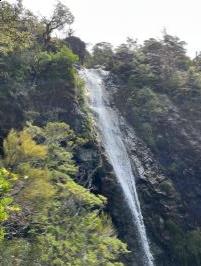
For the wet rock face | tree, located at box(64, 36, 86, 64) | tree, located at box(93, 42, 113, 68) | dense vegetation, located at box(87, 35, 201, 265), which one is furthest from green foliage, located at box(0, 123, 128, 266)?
tree, located at box(93, 42, 113, 68)

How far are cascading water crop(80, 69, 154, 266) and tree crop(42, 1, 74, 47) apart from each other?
4.19m

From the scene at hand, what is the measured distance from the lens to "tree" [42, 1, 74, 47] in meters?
40.3

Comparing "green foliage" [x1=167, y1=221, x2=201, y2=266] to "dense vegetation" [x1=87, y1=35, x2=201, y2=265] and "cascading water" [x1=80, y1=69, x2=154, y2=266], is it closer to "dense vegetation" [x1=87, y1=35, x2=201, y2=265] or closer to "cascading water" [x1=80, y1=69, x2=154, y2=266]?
"dense vegetation" [x1=87, y1=35, x2=201, y2=265]

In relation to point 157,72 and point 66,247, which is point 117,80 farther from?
point 66,247

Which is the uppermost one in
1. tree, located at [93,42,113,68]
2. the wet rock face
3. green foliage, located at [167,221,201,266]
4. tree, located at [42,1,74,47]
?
tree, located at [42,1,74,47]

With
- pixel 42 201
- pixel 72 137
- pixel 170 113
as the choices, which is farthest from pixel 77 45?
pixel 42 201

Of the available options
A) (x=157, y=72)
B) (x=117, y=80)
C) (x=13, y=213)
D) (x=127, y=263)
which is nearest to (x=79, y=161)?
(x=127, y=263)

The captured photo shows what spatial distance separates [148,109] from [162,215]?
9.31 m

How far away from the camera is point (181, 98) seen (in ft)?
134

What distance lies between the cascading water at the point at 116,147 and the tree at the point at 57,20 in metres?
4.19

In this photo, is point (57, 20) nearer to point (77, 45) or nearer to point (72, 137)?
point (77, 45)

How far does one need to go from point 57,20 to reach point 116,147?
1406 cm

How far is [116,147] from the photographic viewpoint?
109 feet

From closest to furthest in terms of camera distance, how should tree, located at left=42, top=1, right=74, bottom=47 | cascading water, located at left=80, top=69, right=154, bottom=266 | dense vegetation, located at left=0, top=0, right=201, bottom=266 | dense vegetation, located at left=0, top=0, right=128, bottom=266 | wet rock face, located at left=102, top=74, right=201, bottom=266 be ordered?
dense vegetation, located at left=0, top=0, right=128, bottom=266 → dense vegetation, located at left=0, top=0, right=201, bottom=266 → cascading water, located at left=80, top=69, right=154, bottom=266 → wet rock face, located at left=102, top=74, right=201, bottom=266 → tree, located at left=42, top=1, right=74, bottom=47
